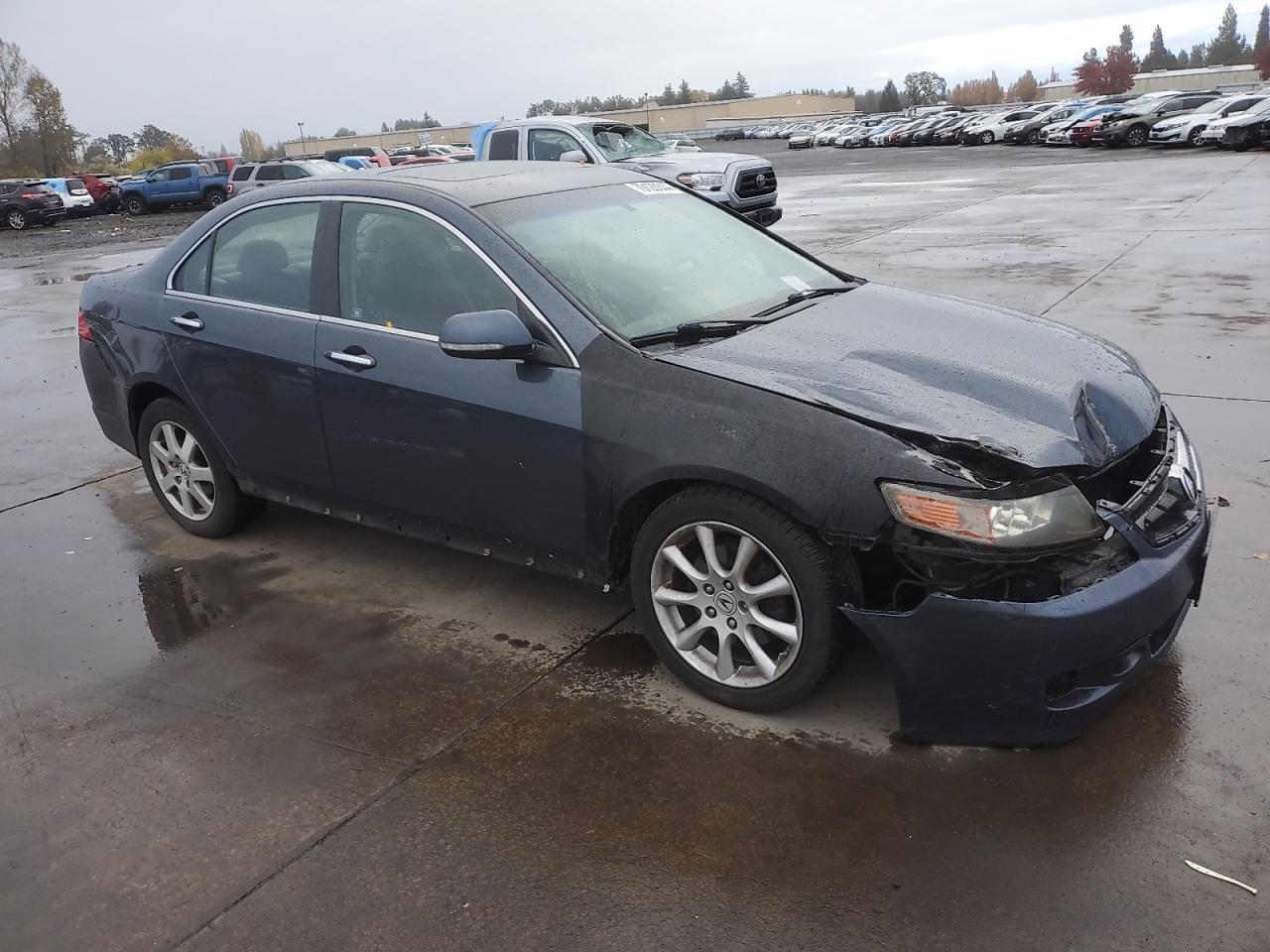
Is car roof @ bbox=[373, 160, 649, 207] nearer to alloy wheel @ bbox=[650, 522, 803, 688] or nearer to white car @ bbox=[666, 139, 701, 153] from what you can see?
alloy wheel @ bbox=[650, 522, 803, 688]

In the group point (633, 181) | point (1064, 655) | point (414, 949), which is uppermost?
point (633, 181)

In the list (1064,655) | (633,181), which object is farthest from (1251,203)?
(1064,655)

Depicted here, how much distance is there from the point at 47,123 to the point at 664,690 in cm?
7884

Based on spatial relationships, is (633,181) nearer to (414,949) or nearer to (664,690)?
(664,690)

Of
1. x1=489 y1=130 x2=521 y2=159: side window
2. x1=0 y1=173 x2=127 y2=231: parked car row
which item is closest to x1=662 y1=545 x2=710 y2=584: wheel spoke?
x1=489 y1=130 x2=521 y2=159: side window

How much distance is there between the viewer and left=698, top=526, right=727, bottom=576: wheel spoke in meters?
3.29

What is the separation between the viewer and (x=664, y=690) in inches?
141

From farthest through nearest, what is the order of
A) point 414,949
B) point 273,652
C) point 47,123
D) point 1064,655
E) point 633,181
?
point 47,123
point 633,181
point 273,652
point 1064,655
point 414,949

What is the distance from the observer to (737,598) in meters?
3.28

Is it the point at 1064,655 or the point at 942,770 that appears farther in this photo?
the point at 942,770

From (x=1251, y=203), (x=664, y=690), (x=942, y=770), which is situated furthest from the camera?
(x=1251, y=203)

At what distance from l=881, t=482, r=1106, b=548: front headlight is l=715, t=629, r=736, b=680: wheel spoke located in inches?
29.8

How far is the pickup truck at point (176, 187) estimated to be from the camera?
1420 inches

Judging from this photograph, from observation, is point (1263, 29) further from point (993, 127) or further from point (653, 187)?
point (653, 187)
